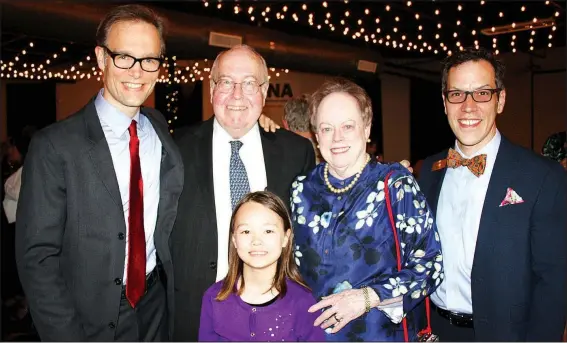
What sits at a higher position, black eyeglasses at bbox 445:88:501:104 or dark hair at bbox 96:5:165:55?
dark hair at bbox 96:5:165:55

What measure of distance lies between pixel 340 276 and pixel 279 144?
82 cm

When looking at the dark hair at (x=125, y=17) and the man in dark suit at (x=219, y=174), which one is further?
the man in dark suit at (x=219, y=174)

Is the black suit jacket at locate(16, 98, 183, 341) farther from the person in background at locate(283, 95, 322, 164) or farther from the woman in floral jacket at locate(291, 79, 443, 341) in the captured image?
the person in background at locate(283, 95, 322, 164)

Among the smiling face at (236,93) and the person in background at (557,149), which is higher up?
A: the smiling face at (236,93)

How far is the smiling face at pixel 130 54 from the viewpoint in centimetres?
218

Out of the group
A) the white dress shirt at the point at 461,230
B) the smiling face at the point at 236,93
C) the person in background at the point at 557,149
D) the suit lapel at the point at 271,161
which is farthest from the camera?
the person in background at the point at 557,149

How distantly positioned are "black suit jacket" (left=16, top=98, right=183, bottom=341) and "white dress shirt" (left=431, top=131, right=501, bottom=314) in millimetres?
1368

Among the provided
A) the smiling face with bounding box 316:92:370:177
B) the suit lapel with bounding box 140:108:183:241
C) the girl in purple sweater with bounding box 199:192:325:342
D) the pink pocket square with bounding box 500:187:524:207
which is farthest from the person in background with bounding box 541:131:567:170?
the suit lapel with bounding box 140:108:183:241

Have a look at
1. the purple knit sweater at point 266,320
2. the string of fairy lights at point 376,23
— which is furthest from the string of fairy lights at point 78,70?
the purple knit sweater at point 266,320

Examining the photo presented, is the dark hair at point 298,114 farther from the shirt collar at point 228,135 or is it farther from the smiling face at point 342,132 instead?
the smiling face at point 342,132

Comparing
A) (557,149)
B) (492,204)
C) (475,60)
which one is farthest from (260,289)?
(557,149)

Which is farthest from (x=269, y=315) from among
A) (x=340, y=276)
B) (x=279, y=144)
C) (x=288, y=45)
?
(x=288, y=45)

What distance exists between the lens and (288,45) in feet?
30.5

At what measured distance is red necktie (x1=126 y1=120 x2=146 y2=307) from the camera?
7.06 ft
